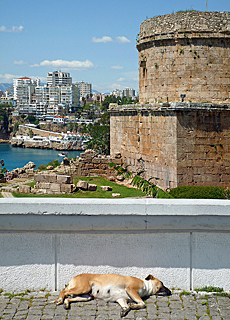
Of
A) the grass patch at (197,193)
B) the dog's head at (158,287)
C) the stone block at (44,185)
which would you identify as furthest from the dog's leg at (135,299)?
the stone block at (44,185)

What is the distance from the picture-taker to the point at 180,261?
10.5 feet

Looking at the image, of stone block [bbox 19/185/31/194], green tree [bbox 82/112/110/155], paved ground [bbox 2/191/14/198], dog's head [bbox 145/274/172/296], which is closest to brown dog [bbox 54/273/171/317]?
dog's head [bbox 145/274/172/296]

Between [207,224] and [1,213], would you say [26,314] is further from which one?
[207,224]

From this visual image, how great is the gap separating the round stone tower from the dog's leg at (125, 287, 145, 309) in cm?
1363

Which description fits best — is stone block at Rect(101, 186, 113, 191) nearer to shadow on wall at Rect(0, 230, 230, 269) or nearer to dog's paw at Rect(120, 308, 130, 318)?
shadow on wall at Rect(0, 230, 230, 269)

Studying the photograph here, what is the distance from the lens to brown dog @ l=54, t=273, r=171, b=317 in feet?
9.92

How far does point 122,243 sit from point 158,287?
17.1 inches

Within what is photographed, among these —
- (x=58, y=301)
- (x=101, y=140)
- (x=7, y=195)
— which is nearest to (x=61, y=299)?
(x=58, y=301)

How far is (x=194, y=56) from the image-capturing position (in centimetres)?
1578

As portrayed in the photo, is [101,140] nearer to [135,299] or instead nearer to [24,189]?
[24,189]

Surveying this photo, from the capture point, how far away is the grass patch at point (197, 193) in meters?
13.3

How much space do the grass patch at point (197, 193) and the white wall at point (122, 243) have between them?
1007cm

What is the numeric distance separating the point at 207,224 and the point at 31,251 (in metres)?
1.39

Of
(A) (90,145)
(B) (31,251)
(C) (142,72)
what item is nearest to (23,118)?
(A) (90,145)
